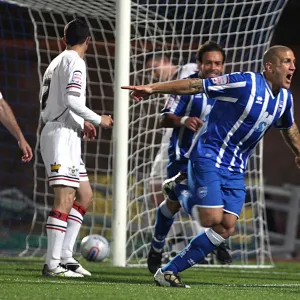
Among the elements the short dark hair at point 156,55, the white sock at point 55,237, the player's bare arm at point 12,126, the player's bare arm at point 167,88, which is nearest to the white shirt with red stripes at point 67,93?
the player's bare arm at point 12,126

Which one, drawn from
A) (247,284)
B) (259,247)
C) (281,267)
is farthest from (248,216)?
(247,284)

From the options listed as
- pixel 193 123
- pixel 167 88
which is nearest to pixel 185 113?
pixel 193 123

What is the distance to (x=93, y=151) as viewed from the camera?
455 inches

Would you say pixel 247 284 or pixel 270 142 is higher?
pixel 270 142

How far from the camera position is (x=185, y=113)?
27.7 feet

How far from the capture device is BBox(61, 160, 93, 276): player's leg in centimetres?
761

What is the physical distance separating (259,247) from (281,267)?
2.90ft

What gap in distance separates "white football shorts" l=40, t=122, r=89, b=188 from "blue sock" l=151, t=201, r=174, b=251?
3.78 feet

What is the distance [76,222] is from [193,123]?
3.79 ft

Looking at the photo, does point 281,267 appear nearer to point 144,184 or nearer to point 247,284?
point 144,184

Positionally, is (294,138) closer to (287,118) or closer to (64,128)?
(287,118)

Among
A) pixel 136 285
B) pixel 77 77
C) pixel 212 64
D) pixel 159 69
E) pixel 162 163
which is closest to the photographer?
pixel 136 285

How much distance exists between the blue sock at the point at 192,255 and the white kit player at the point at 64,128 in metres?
1.02

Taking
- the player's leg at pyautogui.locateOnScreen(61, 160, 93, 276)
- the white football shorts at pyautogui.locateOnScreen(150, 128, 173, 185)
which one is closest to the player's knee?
the player's leg at pyautogui.locateOnScreen(61, 160, 93, 276)
